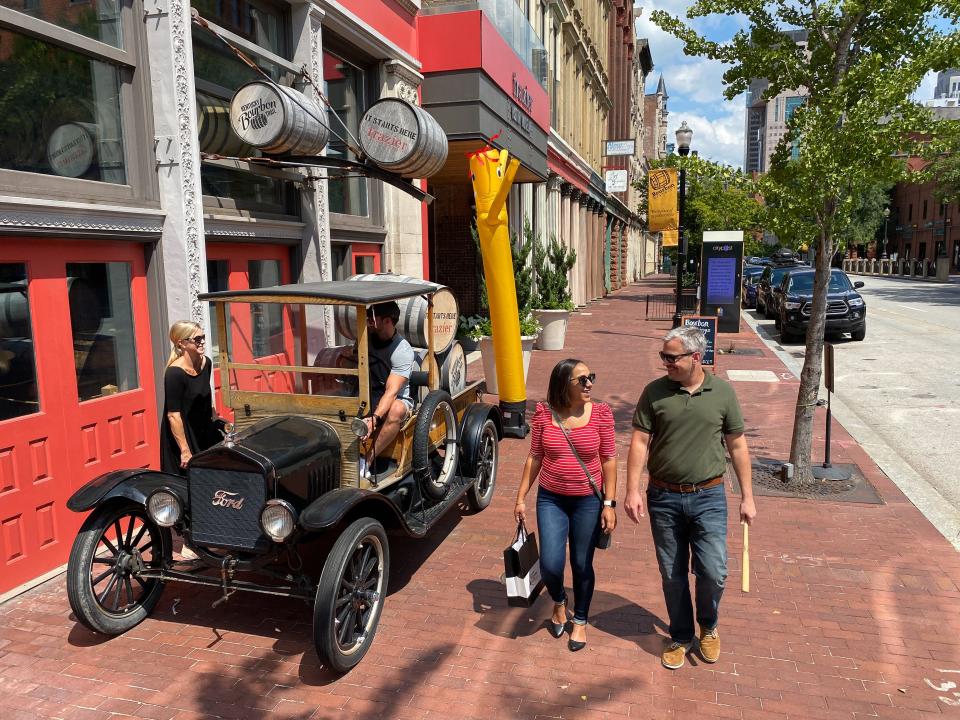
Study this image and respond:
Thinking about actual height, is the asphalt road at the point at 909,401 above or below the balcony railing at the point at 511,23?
below

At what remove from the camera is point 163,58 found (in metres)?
6.34

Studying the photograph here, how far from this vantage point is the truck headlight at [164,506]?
166 inches

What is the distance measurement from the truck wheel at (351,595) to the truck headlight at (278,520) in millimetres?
288

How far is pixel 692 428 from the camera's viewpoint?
3908 mm

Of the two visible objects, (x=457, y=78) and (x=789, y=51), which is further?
(x=457, y=78)

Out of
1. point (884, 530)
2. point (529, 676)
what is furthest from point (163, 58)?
point (884, 530)

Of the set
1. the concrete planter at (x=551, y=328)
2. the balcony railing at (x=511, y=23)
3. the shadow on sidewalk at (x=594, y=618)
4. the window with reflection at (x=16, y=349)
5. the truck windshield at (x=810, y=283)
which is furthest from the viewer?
the truck windshield at (x=810, y=283)

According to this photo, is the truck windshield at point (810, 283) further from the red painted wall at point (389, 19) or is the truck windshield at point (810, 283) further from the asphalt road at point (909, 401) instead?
the red painted wall at point (389, 19)

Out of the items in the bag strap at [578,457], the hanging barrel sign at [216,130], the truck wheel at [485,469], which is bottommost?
the truck wheel at [485,469]

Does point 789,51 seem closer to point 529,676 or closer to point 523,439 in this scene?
point 523,439

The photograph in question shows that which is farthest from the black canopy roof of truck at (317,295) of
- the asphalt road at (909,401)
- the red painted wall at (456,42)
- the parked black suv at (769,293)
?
→ the parked black suv at (769,293)

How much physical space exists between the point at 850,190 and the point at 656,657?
16.1 feet

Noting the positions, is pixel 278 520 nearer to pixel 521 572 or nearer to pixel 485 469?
pixel 521 572

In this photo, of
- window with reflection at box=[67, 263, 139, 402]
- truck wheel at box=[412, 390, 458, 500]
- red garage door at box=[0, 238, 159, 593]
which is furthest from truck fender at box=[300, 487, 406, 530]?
window with reflection at box=[67, 263, 139, 402]
